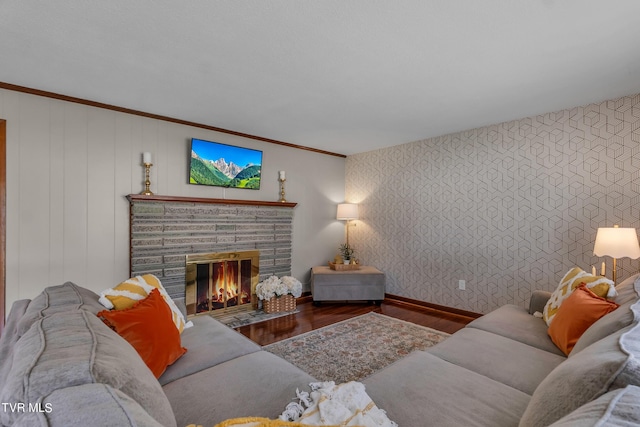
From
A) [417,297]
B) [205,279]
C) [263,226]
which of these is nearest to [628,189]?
[417,297]

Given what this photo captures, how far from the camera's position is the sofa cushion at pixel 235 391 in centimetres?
117

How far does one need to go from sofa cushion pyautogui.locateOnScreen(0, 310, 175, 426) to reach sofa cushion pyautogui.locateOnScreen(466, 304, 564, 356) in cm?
203

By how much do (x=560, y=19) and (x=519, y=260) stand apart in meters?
2.52

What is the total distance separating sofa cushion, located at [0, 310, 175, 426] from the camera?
643mm

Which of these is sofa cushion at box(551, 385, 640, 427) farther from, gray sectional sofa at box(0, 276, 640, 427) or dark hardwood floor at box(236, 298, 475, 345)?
dark hardwood floor at box(236, 298, 475, 345)

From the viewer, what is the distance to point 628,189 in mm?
2824

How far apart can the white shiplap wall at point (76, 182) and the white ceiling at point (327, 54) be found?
26cm

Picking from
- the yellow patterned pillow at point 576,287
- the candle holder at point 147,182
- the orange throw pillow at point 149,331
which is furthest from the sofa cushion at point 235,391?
the candle holder at point 147,182

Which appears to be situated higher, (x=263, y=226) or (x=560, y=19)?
(x=560, y=19)

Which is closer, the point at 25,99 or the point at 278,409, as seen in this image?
the point at 278,409

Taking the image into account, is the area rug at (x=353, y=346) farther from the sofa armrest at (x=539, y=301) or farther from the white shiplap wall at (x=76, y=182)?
the white shiplap wall at (x=76, y=182)

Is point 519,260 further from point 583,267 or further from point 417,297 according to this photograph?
point 417,297

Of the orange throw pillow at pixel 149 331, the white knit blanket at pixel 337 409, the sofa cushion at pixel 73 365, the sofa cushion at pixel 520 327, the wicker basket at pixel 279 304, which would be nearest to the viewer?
the sofa cushion at pixel 73 365

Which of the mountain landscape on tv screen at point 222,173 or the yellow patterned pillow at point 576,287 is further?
the mountain landscape on tv screen at point 222,173
